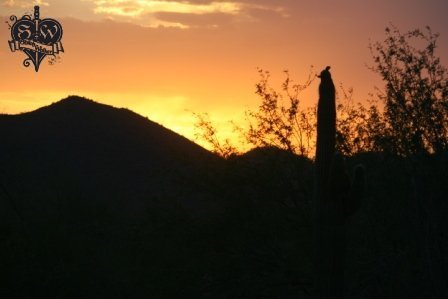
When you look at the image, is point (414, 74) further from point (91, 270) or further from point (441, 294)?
point (91, 270)

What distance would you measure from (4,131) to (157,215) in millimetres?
48655

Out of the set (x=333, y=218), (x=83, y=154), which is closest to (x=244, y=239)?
(x=333, y=218)

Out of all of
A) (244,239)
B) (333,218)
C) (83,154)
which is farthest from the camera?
(83,154)

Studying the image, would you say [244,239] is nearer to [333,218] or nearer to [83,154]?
[333,218]

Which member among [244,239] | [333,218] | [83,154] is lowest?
[333,218]

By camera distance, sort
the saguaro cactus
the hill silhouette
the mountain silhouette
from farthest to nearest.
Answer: the mountain silhouette, the hill silhouette, the saguaro cactus

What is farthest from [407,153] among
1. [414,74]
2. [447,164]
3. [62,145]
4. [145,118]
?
[145,118]

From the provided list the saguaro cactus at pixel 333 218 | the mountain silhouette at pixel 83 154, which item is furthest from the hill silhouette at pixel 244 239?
the mountain silhouette at pixel 83 154

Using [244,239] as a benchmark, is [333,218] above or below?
below

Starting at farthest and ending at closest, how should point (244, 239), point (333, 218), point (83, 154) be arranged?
point (83, 154) → point (244, 239) → point (333, 218)

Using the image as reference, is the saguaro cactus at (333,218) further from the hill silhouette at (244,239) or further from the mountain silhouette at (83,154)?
the mountain silhouette at (83,154)

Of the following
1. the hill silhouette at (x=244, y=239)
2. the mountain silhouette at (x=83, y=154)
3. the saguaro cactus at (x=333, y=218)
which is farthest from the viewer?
the mountain silhouette at (x=83, y=154)

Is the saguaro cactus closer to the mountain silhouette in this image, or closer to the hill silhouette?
the hill silhouette

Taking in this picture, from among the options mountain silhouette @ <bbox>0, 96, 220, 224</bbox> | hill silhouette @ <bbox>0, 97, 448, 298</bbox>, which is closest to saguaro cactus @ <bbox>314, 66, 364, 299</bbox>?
hill silhouette @ <bbox>0, 97, 448, 298</bbox>
